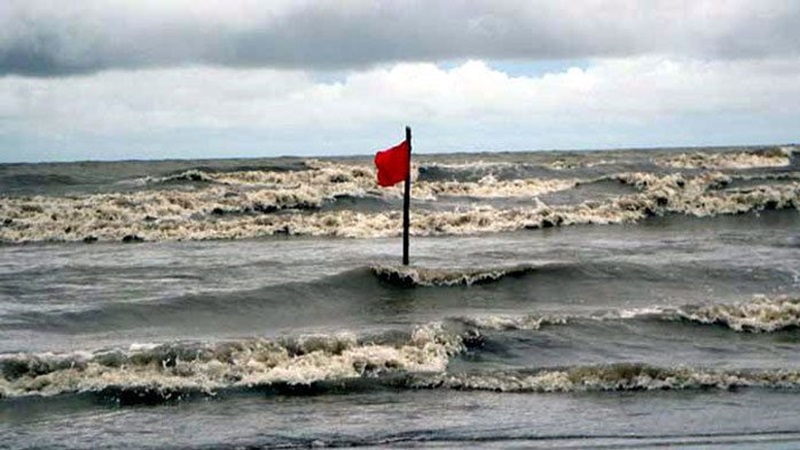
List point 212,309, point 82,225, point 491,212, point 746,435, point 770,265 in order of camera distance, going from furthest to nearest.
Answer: point 491,212
point 82,225
point 770,265
point 212,309
point 746,435

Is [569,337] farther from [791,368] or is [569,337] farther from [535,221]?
[535,221]

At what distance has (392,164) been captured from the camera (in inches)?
739

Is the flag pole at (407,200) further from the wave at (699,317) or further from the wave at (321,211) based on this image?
the wave at (321,211)

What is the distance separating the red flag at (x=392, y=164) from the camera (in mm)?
18656

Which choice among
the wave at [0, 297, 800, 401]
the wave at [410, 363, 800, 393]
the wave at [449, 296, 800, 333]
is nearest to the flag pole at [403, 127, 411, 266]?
the wave at [449, 296, 800, 333]

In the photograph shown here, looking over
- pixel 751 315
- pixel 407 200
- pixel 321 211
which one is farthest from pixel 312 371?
pixel 321 211

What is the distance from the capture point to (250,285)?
1883cm

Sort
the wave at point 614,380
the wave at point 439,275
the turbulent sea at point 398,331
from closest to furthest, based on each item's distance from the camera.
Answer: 1. the turbulent sea at point 398,331
2. the wave at point 614,380
3. the wave at point 439,275

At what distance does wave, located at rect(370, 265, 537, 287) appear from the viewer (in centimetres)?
1894

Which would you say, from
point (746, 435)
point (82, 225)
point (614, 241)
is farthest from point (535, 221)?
point (746, 435)

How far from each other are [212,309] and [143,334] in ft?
6.83

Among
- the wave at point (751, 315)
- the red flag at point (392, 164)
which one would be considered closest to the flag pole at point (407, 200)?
the red flag at point (392, 164)

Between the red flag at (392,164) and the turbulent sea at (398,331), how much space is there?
1919 mm

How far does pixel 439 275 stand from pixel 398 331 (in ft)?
16.8
